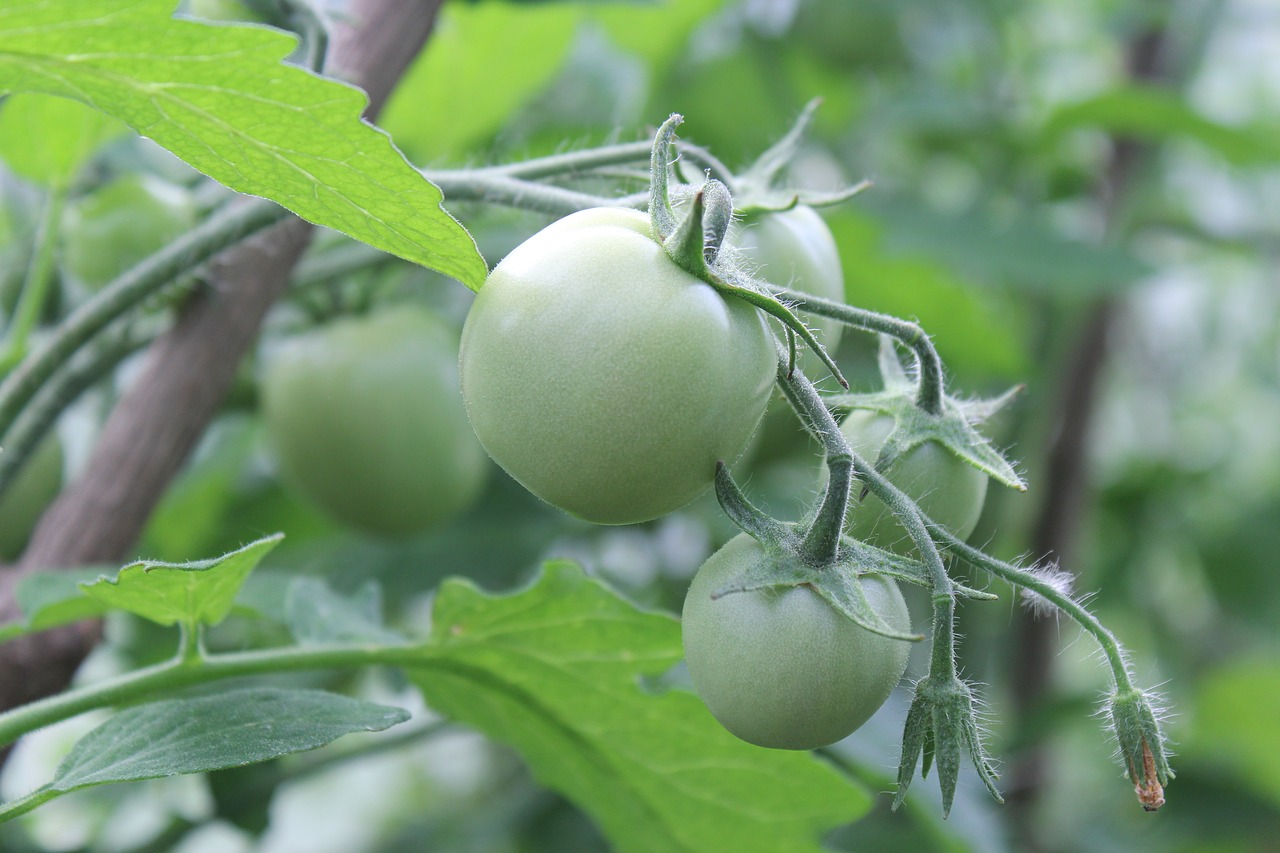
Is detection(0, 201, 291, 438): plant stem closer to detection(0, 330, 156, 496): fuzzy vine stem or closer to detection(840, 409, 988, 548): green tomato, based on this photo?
detection(0, 330, 156, 496): fuzzy vine stem

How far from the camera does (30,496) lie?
33.6 inches

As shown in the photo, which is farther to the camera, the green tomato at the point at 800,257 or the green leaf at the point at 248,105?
the green tomato at the point at 800,257

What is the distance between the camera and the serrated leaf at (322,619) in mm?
618

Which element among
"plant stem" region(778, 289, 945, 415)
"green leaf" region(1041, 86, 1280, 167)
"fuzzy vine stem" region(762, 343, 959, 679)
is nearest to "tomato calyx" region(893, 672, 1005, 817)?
"fuzzy vine stem" region(762, 343, 959, 679)

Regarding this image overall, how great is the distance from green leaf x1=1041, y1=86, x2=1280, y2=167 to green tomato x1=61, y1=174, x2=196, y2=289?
3.18ft

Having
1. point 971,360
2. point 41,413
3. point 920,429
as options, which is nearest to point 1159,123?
point 971,360

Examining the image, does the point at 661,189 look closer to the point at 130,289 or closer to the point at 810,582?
the point at 810,582

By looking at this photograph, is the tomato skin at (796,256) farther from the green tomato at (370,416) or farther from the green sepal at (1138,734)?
the green tomato at (370,416)

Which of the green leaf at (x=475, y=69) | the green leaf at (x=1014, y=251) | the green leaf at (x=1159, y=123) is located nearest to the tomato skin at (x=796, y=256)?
the green leaf at (x=475, y=69)

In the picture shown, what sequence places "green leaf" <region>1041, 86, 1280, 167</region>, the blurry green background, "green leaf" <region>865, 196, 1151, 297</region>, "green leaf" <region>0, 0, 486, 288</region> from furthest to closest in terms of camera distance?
"green leaf" <region>1041, 86, 1280, 167</region>, "green leaf" <region>865, 196, 1151, 297</region>, the blurry green background, "green leaf" <region>0, 0, 486, 288</region>

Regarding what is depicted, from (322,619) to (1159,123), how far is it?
1.11 metres

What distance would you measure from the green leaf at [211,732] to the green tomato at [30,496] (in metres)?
0.39

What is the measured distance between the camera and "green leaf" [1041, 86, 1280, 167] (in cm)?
135

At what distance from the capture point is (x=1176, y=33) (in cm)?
171
